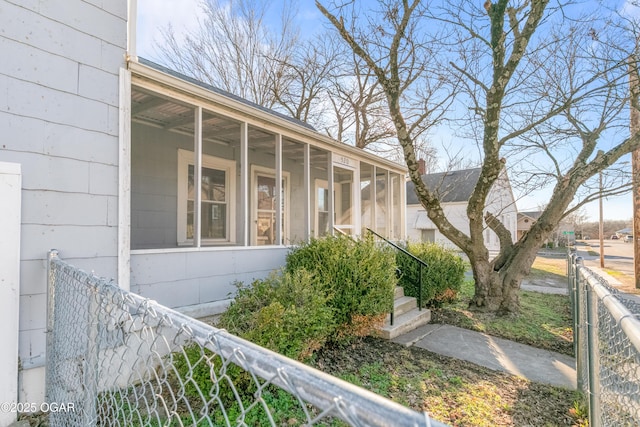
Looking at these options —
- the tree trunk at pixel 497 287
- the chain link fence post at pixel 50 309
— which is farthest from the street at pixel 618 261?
the chain link fence post at pixel 50 309

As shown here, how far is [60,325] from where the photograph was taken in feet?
7.48

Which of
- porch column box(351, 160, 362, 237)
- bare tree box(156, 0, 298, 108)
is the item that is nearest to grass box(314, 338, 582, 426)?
porch column box(351, 160, 362, 237)

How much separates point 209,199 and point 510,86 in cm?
629

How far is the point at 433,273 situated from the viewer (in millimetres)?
6473

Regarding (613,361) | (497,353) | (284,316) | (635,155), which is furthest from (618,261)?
(284,316)

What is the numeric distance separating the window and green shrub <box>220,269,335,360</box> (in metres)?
2.83

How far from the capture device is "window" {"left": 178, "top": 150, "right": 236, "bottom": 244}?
20.0 feet

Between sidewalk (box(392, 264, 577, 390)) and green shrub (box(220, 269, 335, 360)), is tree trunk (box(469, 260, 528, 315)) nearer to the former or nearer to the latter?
sidewalk (box(392, 264, 577, 390))

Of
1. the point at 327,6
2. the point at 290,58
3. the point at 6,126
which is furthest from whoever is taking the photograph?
the point at 290,58

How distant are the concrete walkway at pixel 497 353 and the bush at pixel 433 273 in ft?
3.37

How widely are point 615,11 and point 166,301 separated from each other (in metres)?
8.73

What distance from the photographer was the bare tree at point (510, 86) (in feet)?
19.0

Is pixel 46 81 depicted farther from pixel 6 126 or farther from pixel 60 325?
pixel 60 325

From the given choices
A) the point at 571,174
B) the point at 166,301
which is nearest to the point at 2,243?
the point at 166,301
